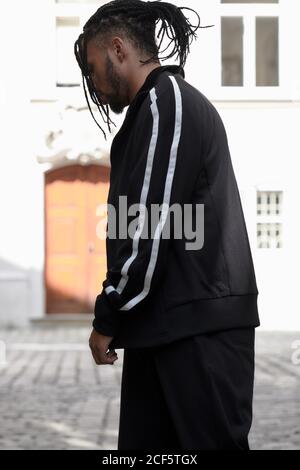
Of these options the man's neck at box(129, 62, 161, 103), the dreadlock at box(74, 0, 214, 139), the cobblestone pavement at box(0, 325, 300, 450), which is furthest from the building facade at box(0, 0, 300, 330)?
the man's neck at box(129, 62, 161, 103)

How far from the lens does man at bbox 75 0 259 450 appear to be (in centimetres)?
270

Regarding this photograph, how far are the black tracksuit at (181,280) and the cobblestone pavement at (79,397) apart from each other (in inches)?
116

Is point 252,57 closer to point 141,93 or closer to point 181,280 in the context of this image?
point 141,93

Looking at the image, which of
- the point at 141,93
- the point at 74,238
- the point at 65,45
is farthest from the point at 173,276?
the point at 74,238

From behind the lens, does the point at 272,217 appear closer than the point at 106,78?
No

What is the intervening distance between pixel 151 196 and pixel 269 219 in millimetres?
9479

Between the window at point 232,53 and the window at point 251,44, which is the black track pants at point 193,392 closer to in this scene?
the window at point 251,44

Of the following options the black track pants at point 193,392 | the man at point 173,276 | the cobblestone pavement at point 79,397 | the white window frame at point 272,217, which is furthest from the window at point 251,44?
Result: the black track pants at point 193,392

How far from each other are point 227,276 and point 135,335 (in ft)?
0.83

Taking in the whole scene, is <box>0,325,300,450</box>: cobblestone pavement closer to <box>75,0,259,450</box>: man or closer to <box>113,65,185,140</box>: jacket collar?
<box>75,0,259,450</box>: man

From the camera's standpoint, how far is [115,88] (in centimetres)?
291

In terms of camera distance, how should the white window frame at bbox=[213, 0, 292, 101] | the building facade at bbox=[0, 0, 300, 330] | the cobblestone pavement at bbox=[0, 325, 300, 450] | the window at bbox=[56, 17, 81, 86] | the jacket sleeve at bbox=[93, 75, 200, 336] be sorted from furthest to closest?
the window at bbox=[56, 17, 81, 86]
the white window frame at bbox=[213, 0, 292, 101]
the building facade at bbox=[0, 0, 300, 330]
the cobblestone pavement at bbox=[0, 325, 300, 450]
the jacket sleeve at bbox=[93, 75, 200, 336]
